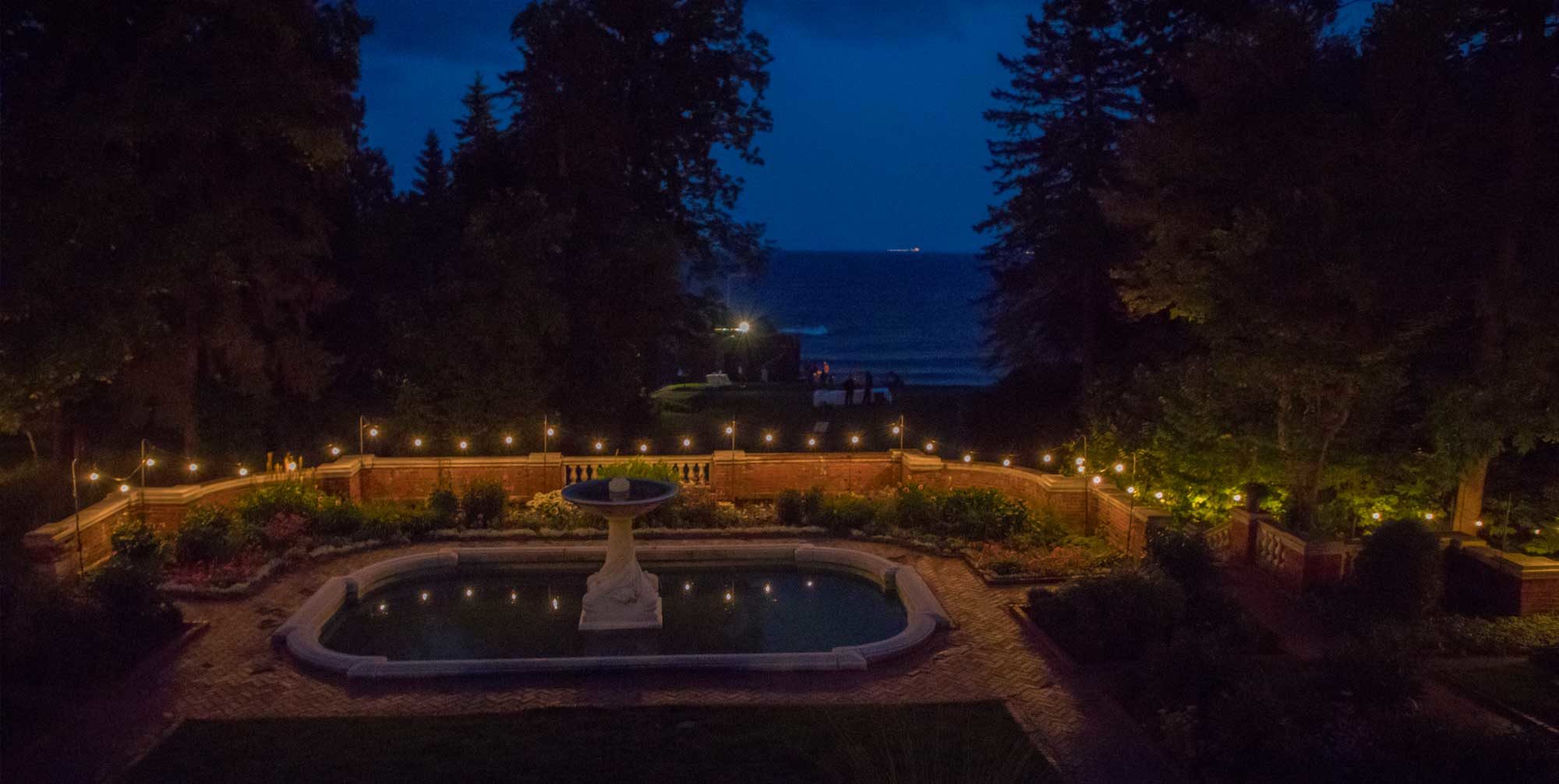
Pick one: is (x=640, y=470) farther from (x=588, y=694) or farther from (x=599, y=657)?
(x=588, y=694)

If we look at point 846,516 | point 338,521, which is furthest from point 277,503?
point 846,516

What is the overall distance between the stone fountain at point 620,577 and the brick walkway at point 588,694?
6.17ft

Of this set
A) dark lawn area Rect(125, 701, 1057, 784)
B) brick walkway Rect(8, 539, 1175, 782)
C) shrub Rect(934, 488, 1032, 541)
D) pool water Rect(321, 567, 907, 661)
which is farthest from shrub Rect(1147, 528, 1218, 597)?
shrub Rect(934, 488, 1032, 541)

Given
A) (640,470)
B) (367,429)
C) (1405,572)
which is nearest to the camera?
(1405,572)

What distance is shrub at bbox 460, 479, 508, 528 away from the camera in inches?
663

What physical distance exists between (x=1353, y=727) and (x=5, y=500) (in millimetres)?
19314

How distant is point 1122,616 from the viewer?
10914 millimetres

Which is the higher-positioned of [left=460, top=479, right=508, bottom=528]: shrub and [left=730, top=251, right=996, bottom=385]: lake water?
[left=730, top=251, right=996, bottom=385]: lake water

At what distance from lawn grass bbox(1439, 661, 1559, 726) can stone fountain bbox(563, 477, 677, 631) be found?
8508 millimetres

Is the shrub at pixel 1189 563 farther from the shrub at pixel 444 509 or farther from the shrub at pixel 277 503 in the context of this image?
the shrub at pixel 277 503

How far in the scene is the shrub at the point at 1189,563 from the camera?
11742mm

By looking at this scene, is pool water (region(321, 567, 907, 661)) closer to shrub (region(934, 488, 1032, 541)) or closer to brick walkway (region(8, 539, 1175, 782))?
brick walkway (region(8, 539, 1175, 782))

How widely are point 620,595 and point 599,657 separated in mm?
1515

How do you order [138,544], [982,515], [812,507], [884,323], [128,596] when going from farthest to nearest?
[884,323], [812,507], [982,515], [138,544], [128,596]
